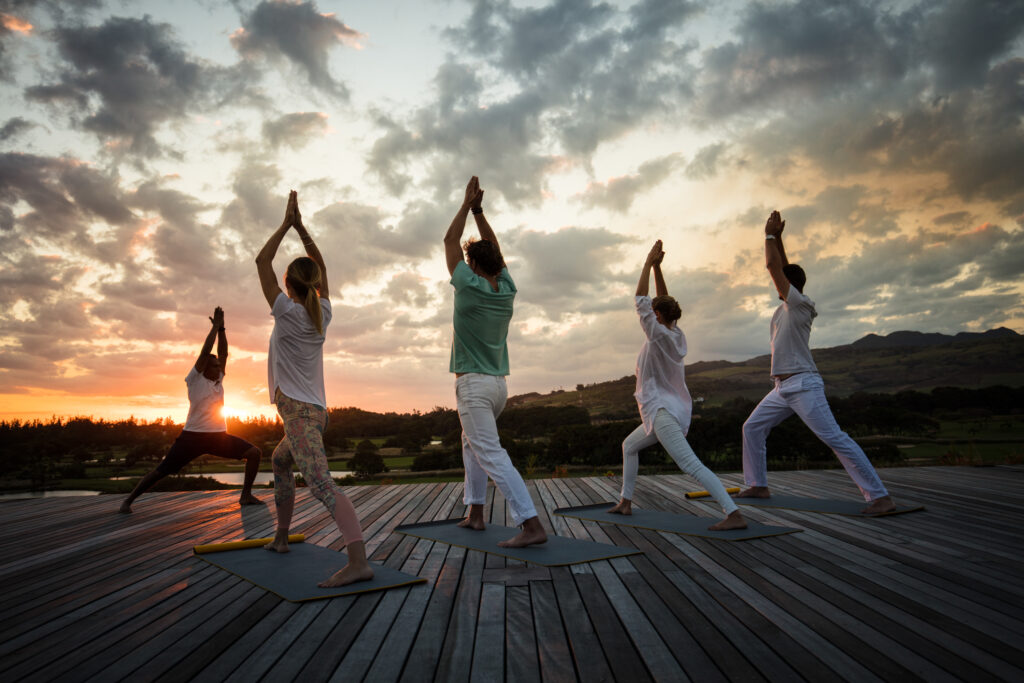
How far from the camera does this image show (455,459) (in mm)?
13398

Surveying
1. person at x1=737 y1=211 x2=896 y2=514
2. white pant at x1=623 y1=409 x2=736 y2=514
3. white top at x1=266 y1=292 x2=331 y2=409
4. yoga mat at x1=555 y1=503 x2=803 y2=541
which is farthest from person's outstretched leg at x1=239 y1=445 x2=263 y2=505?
person at x1=737 y1=211 x2=896 y2=514

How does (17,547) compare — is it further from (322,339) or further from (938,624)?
(938,624)

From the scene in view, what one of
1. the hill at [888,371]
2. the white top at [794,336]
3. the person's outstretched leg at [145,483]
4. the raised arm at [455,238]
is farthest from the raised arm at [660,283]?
the hill at [888,371]

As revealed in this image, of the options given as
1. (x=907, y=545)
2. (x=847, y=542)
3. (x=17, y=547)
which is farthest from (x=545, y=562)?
(x=17, y=547)

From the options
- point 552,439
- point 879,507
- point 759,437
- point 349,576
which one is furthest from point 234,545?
point 552,439

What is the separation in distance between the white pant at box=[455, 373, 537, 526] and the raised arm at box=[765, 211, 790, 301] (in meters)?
2.67

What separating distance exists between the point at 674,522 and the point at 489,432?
69.6 inches

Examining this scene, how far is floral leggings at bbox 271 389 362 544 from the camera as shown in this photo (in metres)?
2.92

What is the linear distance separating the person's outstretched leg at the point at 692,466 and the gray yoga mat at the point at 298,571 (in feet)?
7.19

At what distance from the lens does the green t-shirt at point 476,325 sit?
3.72 metres

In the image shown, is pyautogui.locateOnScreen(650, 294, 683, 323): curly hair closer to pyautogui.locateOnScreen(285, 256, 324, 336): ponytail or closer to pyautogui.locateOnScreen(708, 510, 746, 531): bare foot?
pyautogui.locateOnScreen(708, 510, 746, 531): bare foot

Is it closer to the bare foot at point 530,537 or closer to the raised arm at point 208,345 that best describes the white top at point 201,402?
the raised arm at point 208,345

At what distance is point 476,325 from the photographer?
376 cm

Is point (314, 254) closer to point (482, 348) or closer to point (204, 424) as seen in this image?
point (482, 348)
